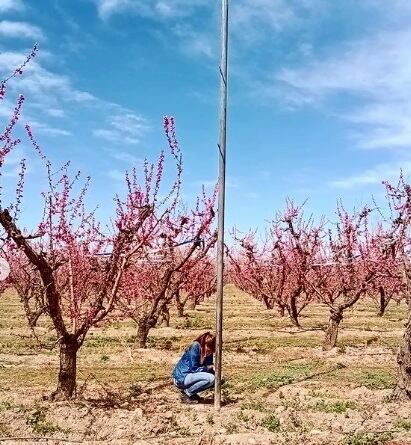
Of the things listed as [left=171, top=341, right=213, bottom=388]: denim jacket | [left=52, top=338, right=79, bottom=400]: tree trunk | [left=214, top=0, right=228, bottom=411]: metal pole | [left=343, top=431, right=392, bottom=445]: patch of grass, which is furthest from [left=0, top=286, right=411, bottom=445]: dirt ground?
[left=214, top=0, right=228, bottom=411]: metal pole

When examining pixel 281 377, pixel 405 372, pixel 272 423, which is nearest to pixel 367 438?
pixel 272 423

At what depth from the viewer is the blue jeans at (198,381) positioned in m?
8.60

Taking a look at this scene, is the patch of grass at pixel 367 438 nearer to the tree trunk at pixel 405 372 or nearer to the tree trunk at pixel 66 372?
the tree trunk at pixel 405 372

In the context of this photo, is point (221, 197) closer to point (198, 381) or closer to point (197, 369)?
point (197, 369)

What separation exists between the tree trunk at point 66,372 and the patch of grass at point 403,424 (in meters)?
4.79

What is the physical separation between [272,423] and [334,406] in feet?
4.63

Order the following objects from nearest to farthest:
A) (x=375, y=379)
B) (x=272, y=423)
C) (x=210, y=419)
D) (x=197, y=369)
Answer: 1. (x=272, y=423)
2. (x=210, y=419)
3. (x=197, y=369)
4. (x=375, y=379)

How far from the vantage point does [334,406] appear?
8.55 metres

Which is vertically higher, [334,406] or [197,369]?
[197,369]

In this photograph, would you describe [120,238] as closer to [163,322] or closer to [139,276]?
[139,276]

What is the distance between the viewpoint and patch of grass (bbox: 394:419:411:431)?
738 cm

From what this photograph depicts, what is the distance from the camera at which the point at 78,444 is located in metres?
6.91

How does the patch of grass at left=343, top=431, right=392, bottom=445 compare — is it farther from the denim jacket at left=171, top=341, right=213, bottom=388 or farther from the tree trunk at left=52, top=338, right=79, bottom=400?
the tree trunk at left=52, top=338, right=79, bottom=400

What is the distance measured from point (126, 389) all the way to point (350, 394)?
3.99 meters
